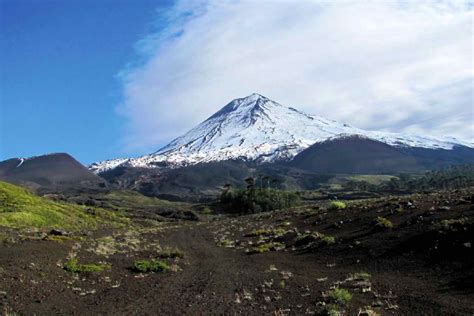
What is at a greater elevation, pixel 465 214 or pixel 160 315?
pixel 465 214

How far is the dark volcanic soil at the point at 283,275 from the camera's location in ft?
46.2

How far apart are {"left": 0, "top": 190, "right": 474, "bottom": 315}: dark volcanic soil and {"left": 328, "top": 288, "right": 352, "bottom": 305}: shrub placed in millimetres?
208

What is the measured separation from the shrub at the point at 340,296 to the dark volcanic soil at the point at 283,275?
21 centimetres

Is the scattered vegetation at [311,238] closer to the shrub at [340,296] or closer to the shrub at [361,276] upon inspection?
the shrub at [361,276]

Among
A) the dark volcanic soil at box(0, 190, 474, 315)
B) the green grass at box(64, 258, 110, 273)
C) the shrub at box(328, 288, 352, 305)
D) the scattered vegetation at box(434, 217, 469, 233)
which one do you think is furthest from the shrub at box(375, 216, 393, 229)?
the green grass at box(64, 258, 110, 273)

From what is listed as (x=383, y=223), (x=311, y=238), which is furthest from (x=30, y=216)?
(x=383, y=223)

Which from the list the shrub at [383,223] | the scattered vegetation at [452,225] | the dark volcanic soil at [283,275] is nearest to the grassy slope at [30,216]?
the dark volcanic soil at [283,275]

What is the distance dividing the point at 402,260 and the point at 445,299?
5074mm

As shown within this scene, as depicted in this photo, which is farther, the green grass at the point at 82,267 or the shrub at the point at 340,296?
the green grass at the point at 82,267

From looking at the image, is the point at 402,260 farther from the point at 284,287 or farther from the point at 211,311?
the point at 211,311

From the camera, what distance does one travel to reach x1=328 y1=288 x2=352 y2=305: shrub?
45.0ft

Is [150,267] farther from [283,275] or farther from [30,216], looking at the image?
[30,216]

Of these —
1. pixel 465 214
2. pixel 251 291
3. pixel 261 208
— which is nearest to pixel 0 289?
pixel 251 291

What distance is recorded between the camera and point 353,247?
72.7 feet
